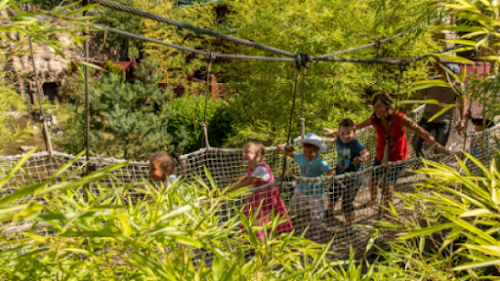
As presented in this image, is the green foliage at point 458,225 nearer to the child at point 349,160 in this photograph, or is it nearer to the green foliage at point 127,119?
the child at point 349,160

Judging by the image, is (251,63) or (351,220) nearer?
(351,220)

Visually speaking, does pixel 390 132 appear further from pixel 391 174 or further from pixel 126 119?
pixel 126 119

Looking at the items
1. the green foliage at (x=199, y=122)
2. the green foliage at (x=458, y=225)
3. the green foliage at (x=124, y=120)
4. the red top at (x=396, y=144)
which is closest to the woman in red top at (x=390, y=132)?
the red top at (x=396, y=144)

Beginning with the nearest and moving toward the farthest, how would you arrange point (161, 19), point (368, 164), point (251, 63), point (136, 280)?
point (136, 280) < point (161, 19) < point (368, 164) < point (251, 63)

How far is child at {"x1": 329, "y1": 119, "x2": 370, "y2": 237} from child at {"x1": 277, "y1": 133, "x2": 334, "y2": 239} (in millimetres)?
91

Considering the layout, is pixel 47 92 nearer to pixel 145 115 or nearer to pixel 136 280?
pixel 145 115

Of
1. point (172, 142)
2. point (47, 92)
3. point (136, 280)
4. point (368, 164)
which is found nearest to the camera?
point (136, 280)

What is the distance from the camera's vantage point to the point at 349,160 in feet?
6.62

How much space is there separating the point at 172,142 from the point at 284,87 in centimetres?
167

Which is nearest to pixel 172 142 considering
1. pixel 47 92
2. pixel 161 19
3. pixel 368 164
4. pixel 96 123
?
pixel 96 123

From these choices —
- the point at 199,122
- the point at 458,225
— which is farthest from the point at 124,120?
the point at 458,225

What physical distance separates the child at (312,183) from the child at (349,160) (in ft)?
0.30

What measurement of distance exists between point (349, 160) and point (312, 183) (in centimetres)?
30

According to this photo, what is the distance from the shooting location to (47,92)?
9797 millimetres
